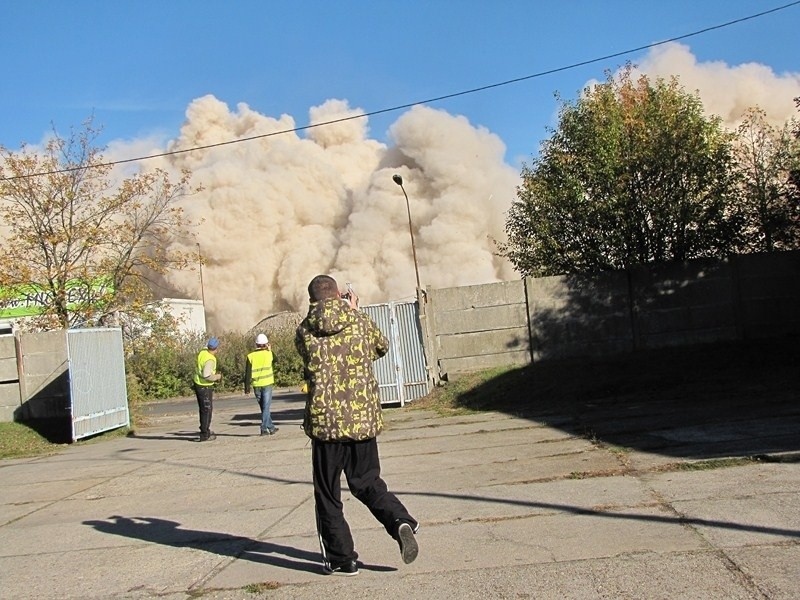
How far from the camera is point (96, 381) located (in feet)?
48.5

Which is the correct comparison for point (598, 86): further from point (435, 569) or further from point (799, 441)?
point (435, 569)

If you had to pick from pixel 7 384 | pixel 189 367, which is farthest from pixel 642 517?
pixel 189 367

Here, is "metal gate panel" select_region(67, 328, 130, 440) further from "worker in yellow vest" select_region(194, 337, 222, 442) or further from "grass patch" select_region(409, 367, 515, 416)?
"grass patch" select_region(409, 367, 515, 416)

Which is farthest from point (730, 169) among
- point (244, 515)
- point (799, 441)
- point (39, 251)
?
point (39, 251)

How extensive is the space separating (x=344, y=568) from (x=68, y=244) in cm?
1589

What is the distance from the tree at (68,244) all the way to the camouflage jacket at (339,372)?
1548 centimetres

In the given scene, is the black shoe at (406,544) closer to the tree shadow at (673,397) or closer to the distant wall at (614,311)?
the tree shadow at (673,397)

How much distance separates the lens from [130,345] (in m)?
22.9

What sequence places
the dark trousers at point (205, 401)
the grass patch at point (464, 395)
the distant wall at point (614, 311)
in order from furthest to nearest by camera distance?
the distant wall at point (614, 311) → the grass patch at point (464, 395) → the dark trousers at point (205, 401)

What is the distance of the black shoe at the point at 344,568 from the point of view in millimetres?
4941

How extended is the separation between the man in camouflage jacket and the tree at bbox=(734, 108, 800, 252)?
1286 centimetres

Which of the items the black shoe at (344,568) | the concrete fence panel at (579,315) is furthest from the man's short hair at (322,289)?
the concrete fence panel at (579,315)

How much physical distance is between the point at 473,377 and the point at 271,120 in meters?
50.0

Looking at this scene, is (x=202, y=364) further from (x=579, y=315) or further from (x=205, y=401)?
(x=579, y=315)
